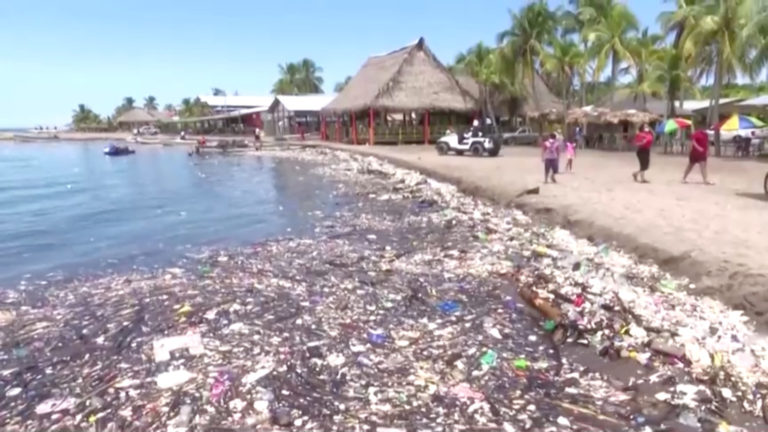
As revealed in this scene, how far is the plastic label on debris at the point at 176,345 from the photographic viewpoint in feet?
19.7

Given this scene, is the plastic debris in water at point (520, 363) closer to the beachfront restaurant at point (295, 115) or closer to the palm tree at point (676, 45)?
the palm tree at point (676, 45)

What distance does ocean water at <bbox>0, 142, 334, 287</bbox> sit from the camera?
451 inches

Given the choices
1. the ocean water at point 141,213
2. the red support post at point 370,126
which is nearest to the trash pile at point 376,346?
the ocean water at point 141,213

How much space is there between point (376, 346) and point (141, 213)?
13218mm

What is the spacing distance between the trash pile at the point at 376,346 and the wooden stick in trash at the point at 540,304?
0.7 inches

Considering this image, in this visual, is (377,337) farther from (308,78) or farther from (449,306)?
(308,78)

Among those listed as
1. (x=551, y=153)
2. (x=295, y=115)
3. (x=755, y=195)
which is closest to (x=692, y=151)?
(x=755, y=195)

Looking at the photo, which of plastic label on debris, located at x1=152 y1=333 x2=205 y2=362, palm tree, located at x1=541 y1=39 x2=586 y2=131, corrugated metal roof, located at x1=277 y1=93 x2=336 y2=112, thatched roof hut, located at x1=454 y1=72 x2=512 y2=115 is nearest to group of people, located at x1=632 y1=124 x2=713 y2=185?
plastic label on debris, located at x1=152 y1=333 x2=205 y2=362

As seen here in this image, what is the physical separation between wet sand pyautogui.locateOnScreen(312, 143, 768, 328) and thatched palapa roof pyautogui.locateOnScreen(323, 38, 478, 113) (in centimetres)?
1430

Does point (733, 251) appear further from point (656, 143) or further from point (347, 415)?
point (656, 143)

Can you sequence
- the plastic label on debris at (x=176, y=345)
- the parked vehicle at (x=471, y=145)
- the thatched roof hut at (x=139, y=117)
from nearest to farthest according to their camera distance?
the plastic label on debris at (x=176, y=345) → the parked vehicle at (x=471, y=145) → the thatched roof hut at (x=139, y=117)

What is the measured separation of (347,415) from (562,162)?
20.7 m

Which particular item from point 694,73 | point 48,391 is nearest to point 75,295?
point 48,391

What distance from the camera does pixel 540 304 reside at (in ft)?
23.0
